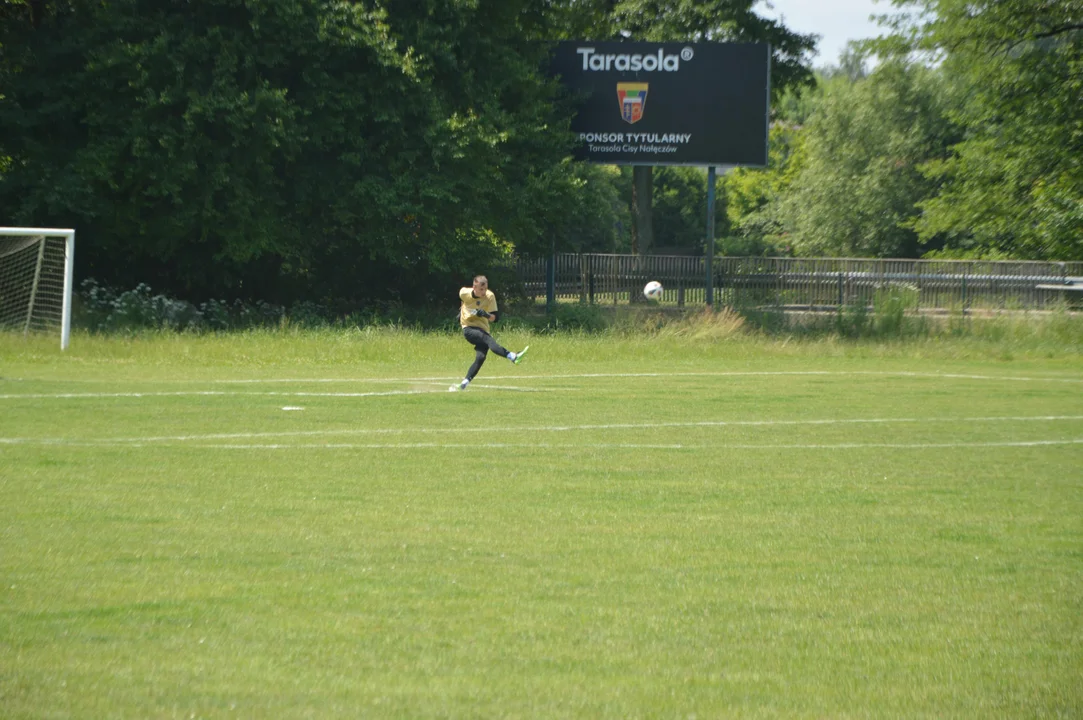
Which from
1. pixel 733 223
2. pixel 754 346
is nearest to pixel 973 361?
pixel 754 346

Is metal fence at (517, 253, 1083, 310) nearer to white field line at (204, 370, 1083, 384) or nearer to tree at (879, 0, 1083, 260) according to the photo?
tree at (879, 0, 1083, 260)

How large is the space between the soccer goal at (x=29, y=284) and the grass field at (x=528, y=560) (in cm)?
982

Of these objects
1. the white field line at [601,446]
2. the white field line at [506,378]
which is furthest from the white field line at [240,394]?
the white field line at [601,446]

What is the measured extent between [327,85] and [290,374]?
1144 centimetres

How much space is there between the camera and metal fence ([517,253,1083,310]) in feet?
127

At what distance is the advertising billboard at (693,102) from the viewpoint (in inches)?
1332

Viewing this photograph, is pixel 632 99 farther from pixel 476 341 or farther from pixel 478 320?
pixel 476 341

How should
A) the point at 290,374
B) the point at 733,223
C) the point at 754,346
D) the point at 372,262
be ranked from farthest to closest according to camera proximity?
the point at 733,223
the point at 372,262
the point at 754,346
the point at 290,374

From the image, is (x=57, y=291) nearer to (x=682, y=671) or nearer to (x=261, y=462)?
(x=261, y=462)

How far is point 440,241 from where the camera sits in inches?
1286

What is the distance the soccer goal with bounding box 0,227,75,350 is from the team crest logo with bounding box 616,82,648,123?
1482 centimetres

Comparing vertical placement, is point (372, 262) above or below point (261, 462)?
above

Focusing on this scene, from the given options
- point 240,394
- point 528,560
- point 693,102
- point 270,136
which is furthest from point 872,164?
point 528,560

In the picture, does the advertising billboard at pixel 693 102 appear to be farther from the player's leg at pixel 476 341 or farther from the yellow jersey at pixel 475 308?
the player's leg at pixel 476 341
